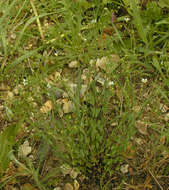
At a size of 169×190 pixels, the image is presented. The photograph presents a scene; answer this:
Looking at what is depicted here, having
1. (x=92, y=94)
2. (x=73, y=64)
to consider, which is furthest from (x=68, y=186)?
(x=73, y=64)

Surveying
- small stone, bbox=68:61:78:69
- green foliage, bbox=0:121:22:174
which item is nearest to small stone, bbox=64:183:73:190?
green foliage, bbox=0:121:22:174

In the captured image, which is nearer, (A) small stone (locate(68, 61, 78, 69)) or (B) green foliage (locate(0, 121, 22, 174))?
(B) green foliage (locate(0, 121, 22, 174))

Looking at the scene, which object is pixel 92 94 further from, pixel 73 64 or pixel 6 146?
pixel 6 146

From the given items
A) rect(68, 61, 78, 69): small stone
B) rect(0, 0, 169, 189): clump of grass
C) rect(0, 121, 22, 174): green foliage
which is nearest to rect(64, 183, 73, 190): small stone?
rect(0, 0, 169, 189): clump of grass

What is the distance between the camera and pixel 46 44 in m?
1.96

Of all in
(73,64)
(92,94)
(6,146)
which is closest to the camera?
(6,146)

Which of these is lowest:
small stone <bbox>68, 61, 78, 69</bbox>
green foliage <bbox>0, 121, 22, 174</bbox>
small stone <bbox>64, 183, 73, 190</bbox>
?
small stone <bbox>64, 183, 73, 190</bbox>

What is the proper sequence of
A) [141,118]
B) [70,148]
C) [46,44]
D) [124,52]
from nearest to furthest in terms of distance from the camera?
1. [70,148]
2. [141,118]
3. [124,52]
4. [46,44]

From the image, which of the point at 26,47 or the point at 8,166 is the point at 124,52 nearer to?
the point at 26,47

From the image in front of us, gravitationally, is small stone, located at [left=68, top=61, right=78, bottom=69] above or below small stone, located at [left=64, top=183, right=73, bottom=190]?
above

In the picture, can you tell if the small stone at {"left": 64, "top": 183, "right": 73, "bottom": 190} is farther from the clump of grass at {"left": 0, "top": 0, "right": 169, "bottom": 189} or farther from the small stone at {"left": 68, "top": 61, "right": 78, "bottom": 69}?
the small stone at {"left": 68, "top": 61, "right": 78, "bottom": 69}

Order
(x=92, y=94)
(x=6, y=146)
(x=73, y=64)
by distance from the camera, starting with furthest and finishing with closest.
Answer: (x=73, y=64)
(x=92, y=94)
(x=6, y=146)

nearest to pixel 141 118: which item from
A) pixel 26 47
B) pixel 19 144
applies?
pixel 19 144

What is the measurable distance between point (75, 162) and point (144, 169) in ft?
1.12
